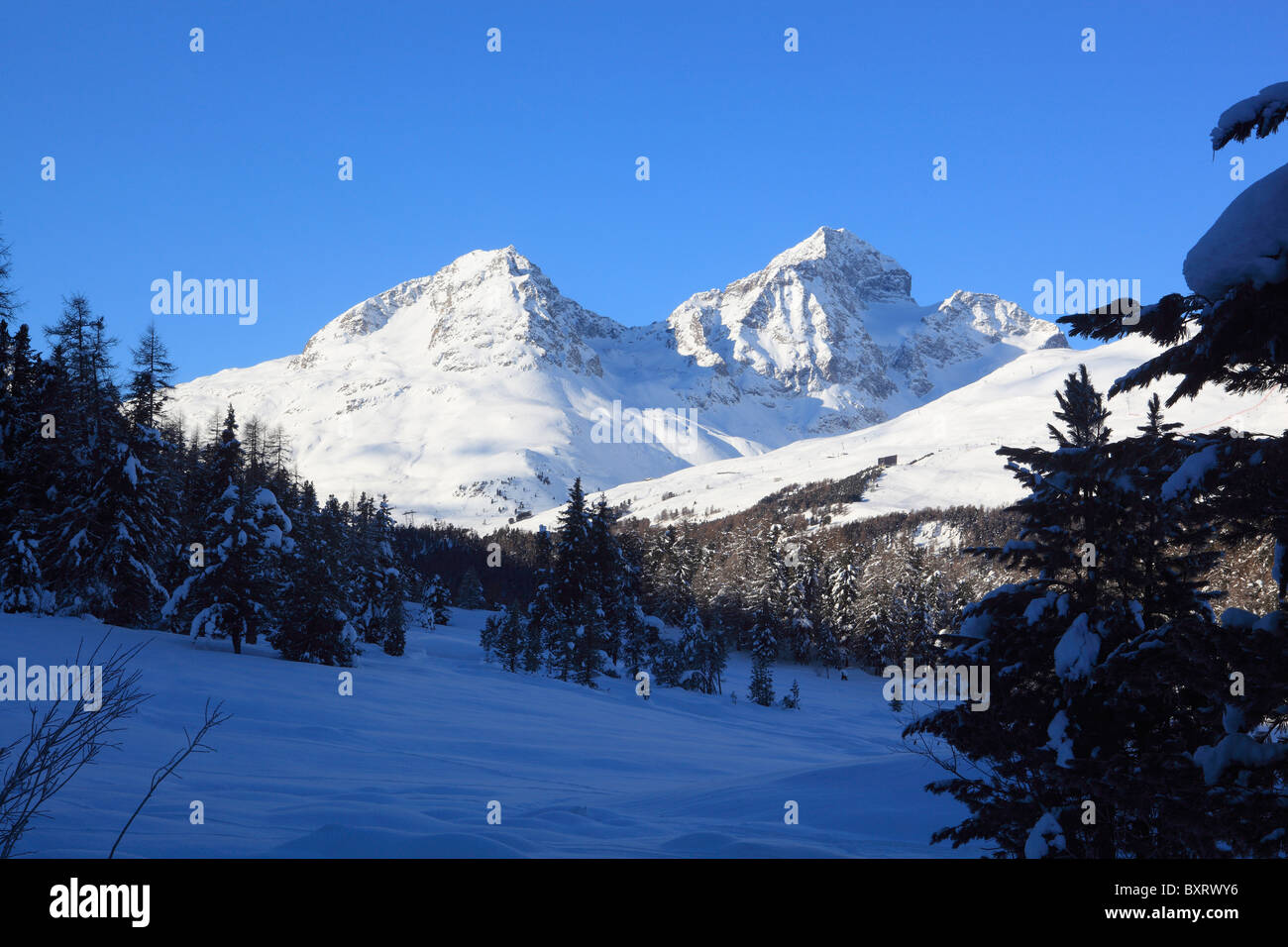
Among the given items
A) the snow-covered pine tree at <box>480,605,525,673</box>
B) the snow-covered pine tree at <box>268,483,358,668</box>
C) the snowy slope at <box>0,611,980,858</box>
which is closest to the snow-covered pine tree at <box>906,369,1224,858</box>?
the snowy slope at <box>0,611,980,858</box>

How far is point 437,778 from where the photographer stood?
47.1 feet

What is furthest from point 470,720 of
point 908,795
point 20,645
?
point 908,795

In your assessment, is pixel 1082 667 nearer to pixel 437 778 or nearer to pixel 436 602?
pixel 437 778

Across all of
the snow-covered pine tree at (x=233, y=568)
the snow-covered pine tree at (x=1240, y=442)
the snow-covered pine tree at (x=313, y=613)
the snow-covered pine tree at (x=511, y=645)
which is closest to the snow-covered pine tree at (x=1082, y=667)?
the snow-covered pine tree at (x=1240, y=442)

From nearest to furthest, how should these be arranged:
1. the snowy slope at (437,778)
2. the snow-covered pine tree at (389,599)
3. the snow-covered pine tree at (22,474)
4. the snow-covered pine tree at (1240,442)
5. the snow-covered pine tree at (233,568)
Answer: the snow-covered pine tree at (1240,442) → the snowy slope at (437,778) → the snow-covered pine tree at (22,474) → the snow-covered pine tree at (233,568) → the snow-covered pine tree at (389,599)

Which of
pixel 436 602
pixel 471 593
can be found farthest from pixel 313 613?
pixel 471 593

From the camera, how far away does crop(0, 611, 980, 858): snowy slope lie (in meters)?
8.20

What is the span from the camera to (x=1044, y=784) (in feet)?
30.9

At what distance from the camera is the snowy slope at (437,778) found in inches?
323

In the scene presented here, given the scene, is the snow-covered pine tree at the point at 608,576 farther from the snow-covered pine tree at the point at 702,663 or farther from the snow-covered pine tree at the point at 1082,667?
the snow-covered pine tree at the point at 1082,667

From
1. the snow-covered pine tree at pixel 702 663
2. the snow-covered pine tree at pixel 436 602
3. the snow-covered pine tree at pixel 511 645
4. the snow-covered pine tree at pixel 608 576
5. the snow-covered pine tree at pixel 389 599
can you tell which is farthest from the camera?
the snow-covered pine tree at pixel 436 602
